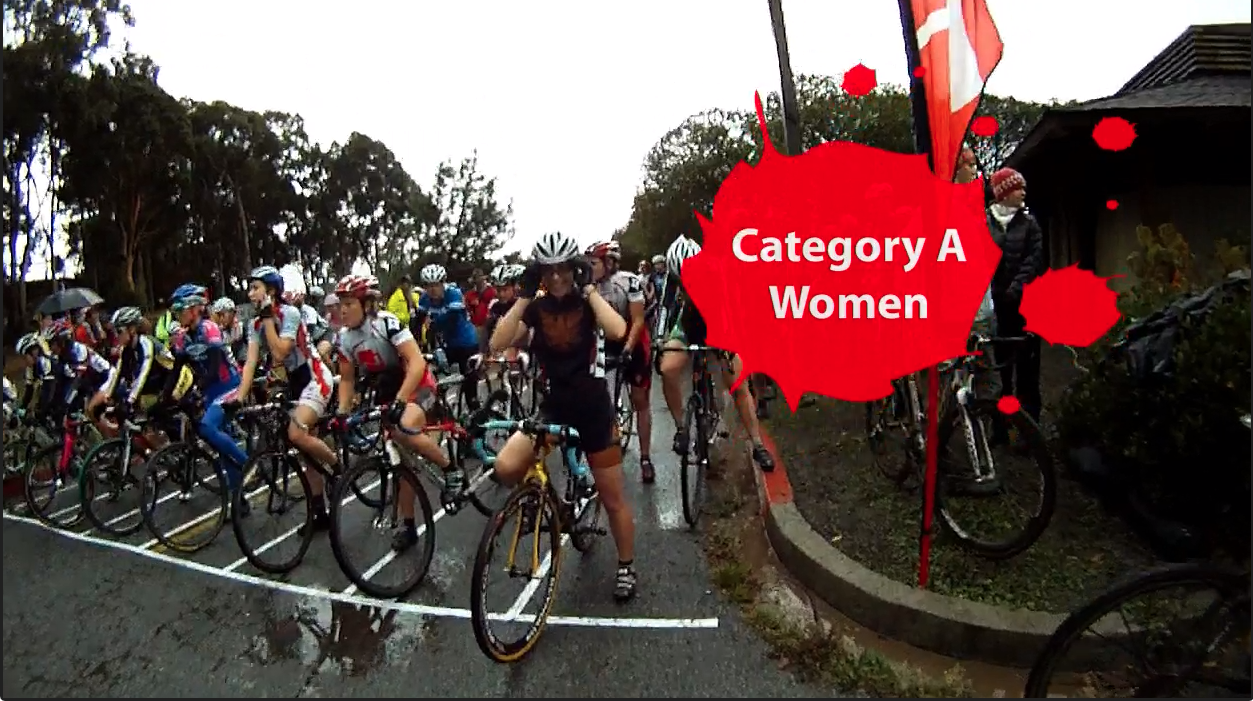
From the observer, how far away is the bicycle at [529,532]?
3.39 meters

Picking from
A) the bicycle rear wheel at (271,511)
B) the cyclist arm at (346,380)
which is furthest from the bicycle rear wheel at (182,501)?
the cyclist arm at (346,380)

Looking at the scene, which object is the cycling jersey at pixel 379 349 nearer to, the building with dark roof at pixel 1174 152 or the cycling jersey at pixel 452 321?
the cycling jersey at pixel 452 321

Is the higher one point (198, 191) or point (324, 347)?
point (198, 191)

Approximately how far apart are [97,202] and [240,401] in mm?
30974

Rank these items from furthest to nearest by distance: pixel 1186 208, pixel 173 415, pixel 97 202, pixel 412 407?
pixel 97 202 → pixel 1186 208 → pixel 173 415 → pixel 412 407

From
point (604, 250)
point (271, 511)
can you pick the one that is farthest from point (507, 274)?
point (271, 511)

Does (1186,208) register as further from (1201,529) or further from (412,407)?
(412,407)

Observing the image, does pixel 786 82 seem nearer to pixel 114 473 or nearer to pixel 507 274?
pixel 507 274

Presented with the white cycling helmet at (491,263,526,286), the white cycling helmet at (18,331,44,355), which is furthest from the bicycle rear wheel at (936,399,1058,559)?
the white cycling helmet at (18,331,44,355)

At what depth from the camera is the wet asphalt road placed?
3475 mm

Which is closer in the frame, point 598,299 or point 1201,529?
point 1201,529

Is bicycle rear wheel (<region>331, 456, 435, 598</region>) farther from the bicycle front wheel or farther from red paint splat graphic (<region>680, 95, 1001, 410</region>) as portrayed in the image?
red paint splat graphic (<region>680, 95, 1001, 410</region>)

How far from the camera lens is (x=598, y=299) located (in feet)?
12.8

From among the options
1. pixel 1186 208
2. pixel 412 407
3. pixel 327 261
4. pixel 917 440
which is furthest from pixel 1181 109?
pixel 327 261
